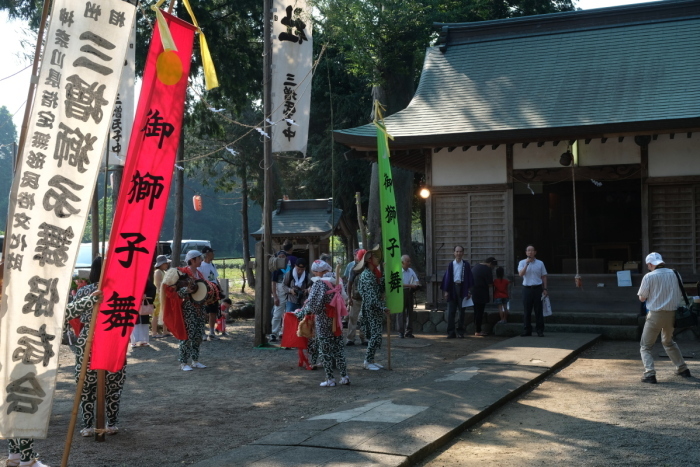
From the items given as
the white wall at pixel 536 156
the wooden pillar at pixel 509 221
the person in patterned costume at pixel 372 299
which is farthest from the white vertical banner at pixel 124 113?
the white wall at pixel 536 156

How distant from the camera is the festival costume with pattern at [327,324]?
948 cm

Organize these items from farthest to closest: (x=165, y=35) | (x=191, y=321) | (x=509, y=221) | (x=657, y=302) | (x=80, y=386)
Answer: (x=509, y=221) < (x=191, y=321) < (x=657, y=302) < (x=165, y=35) < (x=80, y=386)

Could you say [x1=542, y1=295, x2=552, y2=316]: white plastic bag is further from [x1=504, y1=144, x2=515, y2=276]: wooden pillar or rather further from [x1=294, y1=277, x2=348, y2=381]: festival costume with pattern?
[x1=294, y1=277, x2=348, y2=381]: festival costume with pattern

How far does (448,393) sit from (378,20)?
1394 centimetres

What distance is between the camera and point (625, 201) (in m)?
20.4

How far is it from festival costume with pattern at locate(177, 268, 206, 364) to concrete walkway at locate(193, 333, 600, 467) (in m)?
2.57

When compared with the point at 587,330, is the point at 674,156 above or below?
above

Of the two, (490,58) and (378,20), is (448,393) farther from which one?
Answer: (378,20)

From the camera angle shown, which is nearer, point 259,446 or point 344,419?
point 259,446

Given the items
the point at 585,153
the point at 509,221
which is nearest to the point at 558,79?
the point at 585,153

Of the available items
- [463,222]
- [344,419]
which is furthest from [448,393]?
[463,222]

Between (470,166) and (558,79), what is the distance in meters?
3.08

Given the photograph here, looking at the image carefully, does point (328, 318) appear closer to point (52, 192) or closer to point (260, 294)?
point (260, 294)

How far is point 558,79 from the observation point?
16.7m
